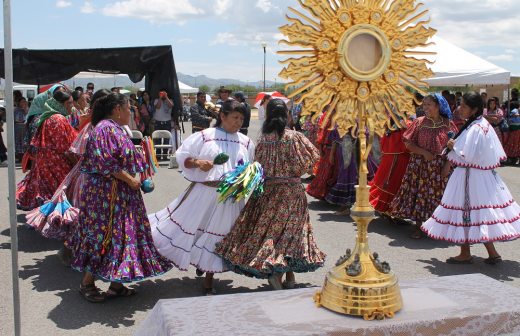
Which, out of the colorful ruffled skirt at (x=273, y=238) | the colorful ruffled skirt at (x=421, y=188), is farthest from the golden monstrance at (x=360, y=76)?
the colorful ruffled skirt at (x=421, y=188)

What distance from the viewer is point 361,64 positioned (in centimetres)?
294

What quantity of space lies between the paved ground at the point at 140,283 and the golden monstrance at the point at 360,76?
2143 mm

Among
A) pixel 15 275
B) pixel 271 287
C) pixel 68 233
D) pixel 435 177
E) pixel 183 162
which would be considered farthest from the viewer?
pixel 435 177

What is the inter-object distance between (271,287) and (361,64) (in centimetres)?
294

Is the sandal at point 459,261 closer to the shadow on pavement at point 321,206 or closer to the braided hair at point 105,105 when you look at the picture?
the shadow on pavement at point 321,206

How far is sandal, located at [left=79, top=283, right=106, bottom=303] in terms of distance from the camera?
4.98 meters

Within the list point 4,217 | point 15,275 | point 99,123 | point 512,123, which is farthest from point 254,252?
point 512,123

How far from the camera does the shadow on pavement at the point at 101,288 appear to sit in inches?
184

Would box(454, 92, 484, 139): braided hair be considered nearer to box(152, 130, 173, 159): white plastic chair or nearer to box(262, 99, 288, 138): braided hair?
box(262, 99, 288, 138): braided hair

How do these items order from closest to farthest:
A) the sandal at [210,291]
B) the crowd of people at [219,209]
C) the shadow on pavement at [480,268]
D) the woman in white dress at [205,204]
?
the crowd of people at [219,209], the woman in white dress at [205,204], the sandal at [210,291], the shadow on pavement at [480,268]

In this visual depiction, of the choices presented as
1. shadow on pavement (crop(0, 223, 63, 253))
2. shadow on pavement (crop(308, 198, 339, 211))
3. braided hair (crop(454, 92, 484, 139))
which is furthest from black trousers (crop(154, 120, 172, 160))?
braided hair (crop(454, 92, 484, 139))

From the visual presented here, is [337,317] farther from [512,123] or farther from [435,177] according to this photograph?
[512,123]

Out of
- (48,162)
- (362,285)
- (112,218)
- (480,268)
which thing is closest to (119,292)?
(112,218)

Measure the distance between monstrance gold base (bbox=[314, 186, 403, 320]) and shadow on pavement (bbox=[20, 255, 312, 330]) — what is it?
2.12 meters
